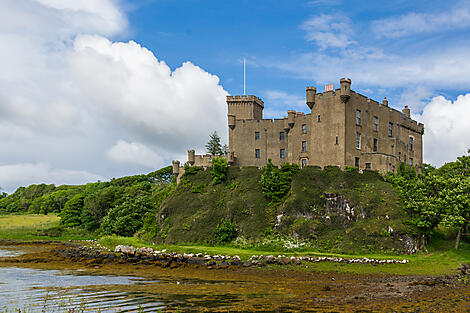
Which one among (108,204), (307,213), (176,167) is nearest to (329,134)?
(307,213)

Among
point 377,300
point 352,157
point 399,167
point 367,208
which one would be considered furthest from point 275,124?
point 377,300

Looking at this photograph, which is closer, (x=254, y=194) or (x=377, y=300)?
(x=377, y=300)

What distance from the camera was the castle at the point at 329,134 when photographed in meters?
50.2

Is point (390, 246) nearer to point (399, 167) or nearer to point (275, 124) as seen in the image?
point (399, 167)

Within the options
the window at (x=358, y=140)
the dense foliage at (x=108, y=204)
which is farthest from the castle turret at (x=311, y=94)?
the dense foliage at (x=108, y=204)

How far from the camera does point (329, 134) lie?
51.0 metres

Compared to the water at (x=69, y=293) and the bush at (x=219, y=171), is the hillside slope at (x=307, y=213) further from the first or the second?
the water at (x=69, y=293)

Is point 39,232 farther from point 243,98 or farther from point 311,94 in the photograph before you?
point 311,94

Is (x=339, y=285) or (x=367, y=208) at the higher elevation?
(x=367, y=208)

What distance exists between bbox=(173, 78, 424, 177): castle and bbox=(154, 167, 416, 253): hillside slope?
4.70 m

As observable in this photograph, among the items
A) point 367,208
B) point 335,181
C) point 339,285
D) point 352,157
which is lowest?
point 339,285

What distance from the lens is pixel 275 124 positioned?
201ft

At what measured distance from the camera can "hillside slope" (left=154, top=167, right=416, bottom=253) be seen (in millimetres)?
38562

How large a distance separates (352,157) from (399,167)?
6390 mm
